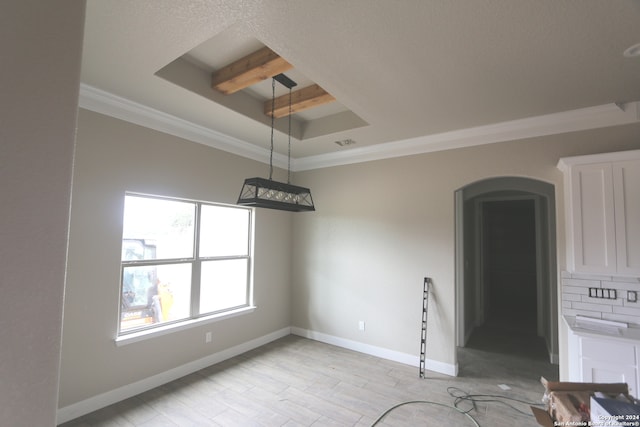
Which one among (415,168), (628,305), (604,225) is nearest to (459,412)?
(628,305)

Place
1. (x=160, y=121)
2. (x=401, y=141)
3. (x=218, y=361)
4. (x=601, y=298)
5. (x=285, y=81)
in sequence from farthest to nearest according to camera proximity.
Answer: (x=401, y=141), (x=218, y=361), (x=160, y=121), (x=285, y=81), (x=601, y=298)

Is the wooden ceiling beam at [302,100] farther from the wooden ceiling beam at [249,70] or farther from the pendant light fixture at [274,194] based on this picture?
the wooden ceiling beam at [249,70]

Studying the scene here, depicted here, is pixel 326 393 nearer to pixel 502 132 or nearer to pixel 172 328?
pixel 172 328

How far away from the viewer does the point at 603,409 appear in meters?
1.00

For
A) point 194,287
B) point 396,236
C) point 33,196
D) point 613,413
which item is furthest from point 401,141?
point 33,196

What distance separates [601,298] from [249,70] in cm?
395

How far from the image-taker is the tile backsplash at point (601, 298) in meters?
2.77

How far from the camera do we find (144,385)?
3113mm

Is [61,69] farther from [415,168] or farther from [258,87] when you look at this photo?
[415,168]

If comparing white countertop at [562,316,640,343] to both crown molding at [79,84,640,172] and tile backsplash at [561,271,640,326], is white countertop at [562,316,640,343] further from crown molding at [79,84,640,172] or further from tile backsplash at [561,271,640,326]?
crown molding at [79,84,640,172]

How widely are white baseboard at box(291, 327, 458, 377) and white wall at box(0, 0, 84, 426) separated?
392 cm

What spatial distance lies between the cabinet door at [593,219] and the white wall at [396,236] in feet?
1.04

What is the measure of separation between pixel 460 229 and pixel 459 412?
2.46 meters

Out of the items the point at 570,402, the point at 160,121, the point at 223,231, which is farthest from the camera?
the point at 223,231
